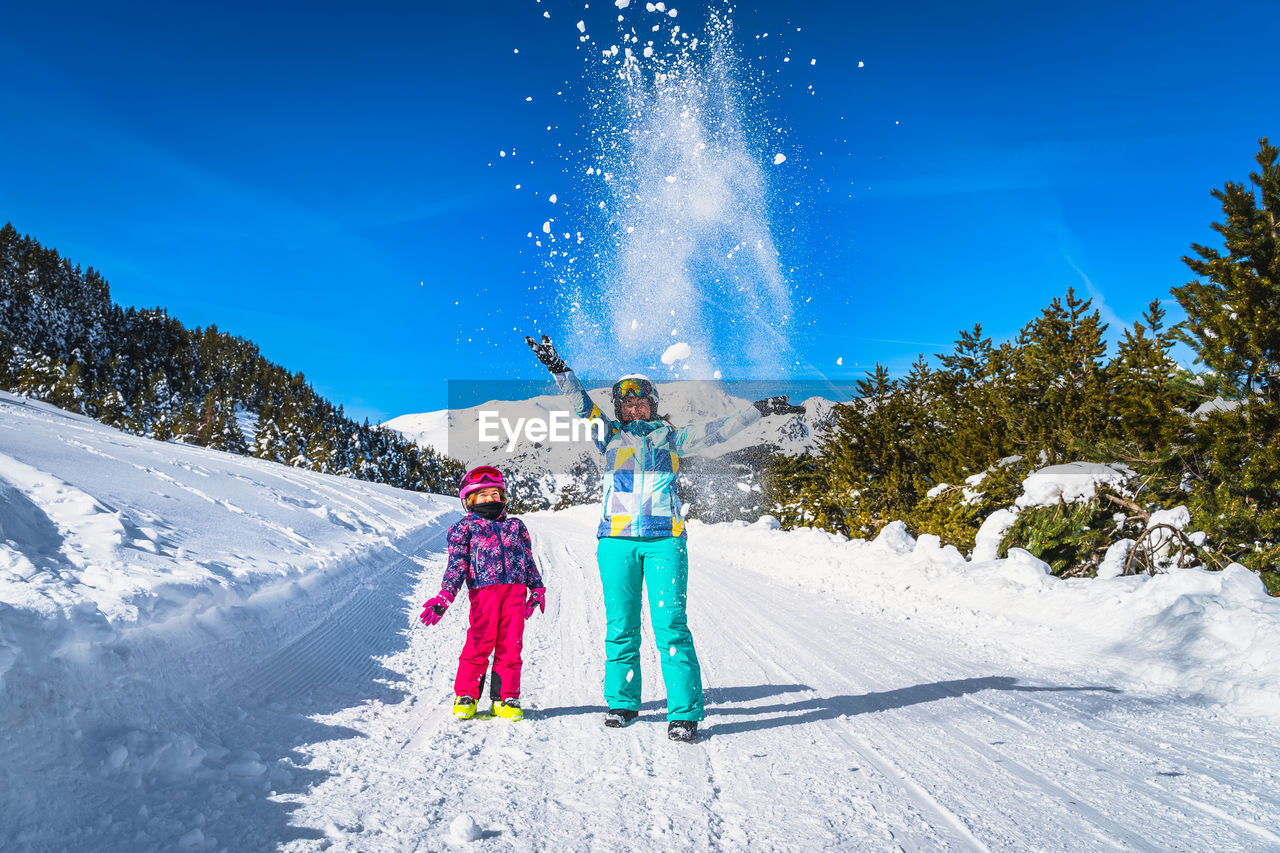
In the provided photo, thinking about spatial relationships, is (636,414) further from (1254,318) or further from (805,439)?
(805,439)

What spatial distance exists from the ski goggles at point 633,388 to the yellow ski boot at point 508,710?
6.65 ft

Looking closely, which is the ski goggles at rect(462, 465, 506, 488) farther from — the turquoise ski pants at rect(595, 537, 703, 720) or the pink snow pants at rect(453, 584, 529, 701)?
the turquoise ski pants at rect(595, 537, 703, 720)

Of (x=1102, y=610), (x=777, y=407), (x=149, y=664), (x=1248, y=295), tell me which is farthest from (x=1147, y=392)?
(x=149, y=664)

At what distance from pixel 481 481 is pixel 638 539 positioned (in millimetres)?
1220

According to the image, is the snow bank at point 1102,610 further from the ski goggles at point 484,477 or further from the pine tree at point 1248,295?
the ski goggles at point 484,477

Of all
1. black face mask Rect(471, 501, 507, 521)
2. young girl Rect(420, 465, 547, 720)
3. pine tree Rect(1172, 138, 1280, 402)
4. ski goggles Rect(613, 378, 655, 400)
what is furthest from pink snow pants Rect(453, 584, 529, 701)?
pine tree Rect(1172, 138, 1280, 402)

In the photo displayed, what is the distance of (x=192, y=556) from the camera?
5766 millimetres

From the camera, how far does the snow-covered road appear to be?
101 inches

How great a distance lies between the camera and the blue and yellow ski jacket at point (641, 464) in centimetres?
409

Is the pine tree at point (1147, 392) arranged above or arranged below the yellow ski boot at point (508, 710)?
above

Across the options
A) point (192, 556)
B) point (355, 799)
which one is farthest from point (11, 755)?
point (192, 556)

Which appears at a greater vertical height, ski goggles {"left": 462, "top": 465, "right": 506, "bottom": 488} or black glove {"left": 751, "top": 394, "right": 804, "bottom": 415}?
black glove {"left": 751, "top": 394, "right": 804, "bottom": 415}

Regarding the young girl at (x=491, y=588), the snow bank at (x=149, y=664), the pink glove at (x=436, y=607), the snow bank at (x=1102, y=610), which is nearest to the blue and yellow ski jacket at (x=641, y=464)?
the young girl at (x=491, y=588)

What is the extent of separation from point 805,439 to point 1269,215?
50.2 ft
